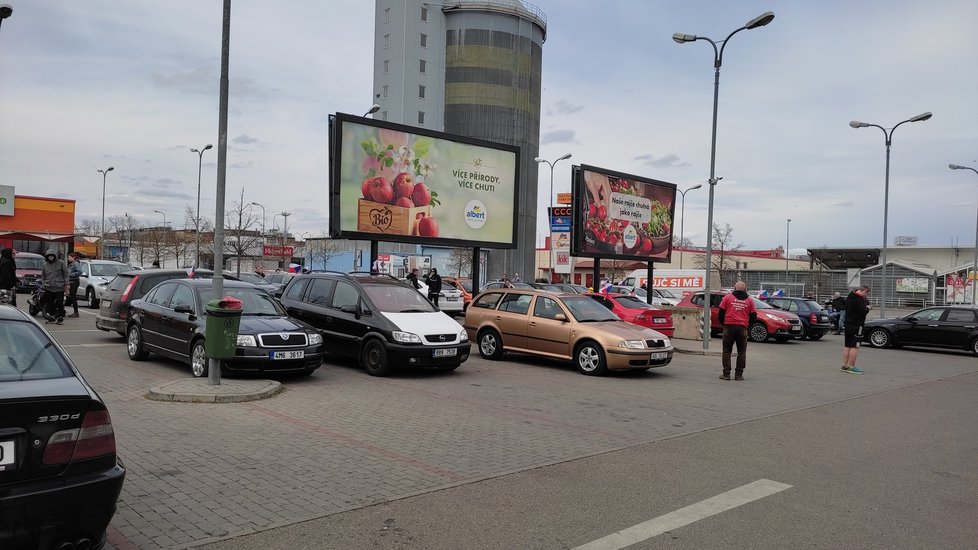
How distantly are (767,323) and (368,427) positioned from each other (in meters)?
17.9

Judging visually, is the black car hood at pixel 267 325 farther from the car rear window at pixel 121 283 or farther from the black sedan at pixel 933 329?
the black sedan at pixel 933 329

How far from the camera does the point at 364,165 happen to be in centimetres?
1888

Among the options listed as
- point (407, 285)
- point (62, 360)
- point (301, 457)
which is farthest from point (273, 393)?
point (62, 360)

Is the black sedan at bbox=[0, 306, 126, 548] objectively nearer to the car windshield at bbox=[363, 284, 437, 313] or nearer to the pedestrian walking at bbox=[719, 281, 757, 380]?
the car windshield at bbox=[363, 284, 437, 313]

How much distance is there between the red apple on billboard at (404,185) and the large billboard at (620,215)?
5728mm

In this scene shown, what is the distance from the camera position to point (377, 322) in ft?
39.1

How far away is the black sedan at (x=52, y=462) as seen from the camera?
337 centimetres

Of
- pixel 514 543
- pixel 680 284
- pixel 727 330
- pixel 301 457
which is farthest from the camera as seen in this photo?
pixel 680 284

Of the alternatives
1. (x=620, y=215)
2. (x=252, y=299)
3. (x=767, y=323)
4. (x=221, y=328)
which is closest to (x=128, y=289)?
(x=252, y=299)

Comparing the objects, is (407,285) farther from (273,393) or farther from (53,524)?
(53,524)

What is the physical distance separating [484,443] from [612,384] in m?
5.34

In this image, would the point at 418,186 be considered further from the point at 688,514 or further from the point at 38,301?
the point at 688,514

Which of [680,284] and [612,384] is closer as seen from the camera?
[612,384]

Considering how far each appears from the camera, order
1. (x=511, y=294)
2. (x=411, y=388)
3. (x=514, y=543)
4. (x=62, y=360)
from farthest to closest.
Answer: (x=511, y=294) → (x=411, y=388) → (x=514, y=543) → (x=62, y=360)
